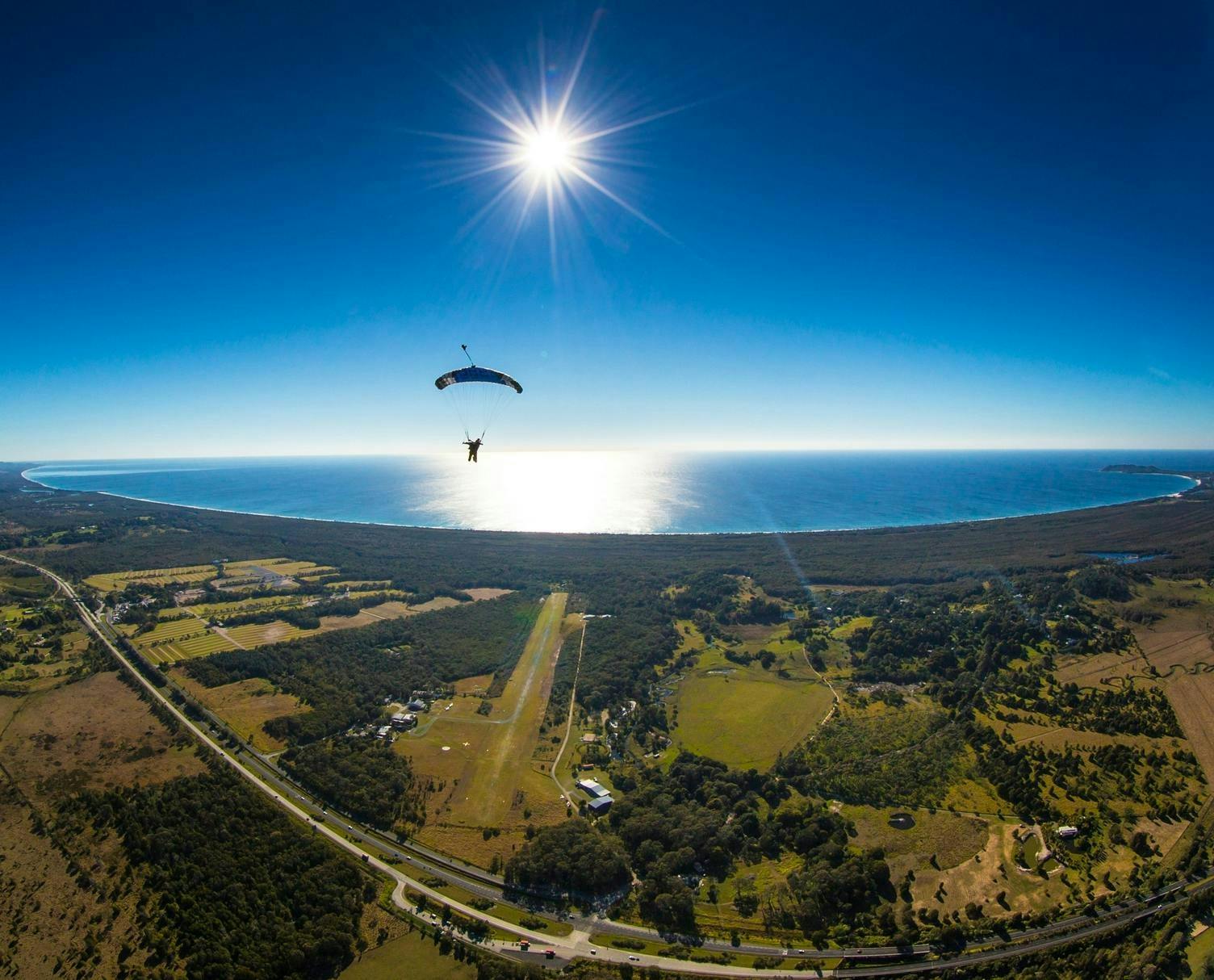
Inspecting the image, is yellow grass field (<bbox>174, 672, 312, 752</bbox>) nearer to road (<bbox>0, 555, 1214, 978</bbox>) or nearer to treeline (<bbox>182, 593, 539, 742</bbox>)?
treeline (<bbox>182, 593, 539, 742</bbox>)

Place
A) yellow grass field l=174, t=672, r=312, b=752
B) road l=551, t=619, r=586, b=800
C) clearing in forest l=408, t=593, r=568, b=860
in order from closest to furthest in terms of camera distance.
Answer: clearing in forest l=408, t=593, r=568, b=860, road l=551, t=619, r=586, b=800, yellow grass field l=174, t=672, r=312, b=752

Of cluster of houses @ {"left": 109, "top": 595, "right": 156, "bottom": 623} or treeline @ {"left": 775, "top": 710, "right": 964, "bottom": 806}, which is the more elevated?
treeline @ {"left": 775, "top": 710, "right": 964, "bottom": 806}

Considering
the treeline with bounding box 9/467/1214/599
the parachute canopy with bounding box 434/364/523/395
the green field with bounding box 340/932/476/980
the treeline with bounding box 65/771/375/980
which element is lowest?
the green field with bounding box 340/932/476/980

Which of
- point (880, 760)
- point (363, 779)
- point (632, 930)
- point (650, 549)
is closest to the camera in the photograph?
point (632, 930)

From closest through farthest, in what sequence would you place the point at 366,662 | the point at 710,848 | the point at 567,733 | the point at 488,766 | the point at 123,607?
the point at 710,848, the point at 488,766, the point at 567,733, the point at 366,662, the point at 123,607

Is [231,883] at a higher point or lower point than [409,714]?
lower

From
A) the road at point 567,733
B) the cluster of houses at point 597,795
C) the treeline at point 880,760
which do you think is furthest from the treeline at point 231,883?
the treeline at point 880,760

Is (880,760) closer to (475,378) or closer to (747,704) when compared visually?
(747,704)

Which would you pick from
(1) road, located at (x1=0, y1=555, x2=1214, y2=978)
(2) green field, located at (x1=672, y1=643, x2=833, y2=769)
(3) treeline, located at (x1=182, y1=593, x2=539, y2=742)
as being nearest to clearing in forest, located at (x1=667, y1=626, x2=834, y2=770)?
(2) green field, located at (x1=672, y1=643, x2=833, y2=769)

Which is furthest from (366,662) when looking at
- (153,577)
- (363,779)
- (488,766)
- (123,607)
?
(153,577)
